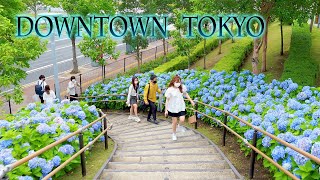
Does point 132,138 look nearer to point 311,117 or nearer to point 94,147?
point 94,147

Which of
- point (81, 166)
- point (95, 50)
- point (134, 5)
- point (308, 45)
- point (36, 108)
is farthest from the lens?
point (134, 5)

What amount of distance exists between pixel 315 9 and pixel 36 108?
9280 millimetres

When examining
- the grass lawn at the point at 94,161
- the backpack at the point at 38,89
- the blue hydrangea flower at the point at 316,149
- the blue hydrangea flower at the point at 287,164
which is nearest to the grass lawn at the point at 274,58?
the grass lawn at the point at 94,161

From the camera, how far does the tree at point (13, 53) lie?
32.3ft

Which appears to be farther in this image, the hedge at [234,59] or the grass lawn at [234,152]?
the hedge at [234,59]

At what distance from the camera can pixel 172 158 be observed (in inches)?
249

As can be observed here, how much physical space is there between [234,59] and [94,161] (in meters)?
13.3

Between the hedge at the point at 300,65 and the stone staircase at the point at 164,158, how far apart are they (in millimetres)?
5768

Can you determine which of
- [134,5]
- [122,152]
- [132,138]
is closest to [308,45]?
[134,5]

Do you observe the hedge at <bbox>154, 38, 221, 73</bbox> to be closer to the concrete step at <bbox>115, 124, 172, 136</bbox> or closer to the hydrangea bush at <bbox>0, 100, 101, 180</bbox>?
the concrete step at <bbox>115, 124, 172, 136</bbox>

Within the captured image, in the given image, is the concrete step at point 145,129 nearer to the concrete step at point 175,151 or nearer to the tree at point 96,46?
the concrete step at point 175,151

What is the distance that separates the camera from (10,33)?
35.8 ft

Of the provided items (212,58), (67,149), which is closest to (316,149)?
(67,149)

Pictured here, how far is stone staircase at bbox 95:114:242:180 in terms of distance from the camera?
207 inches
